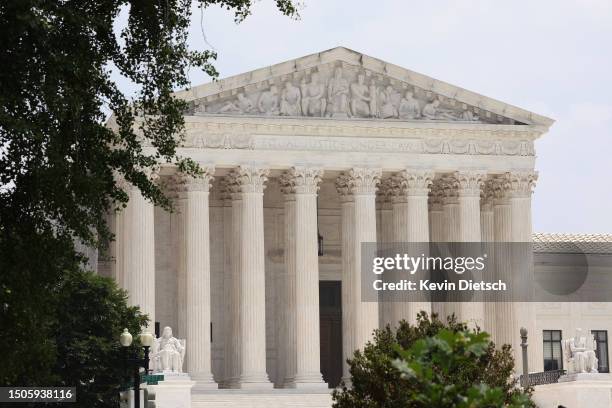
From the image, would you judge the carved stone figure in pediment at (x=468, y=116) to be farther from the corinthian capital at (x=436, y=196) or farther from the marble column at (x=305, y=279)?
the marble column at (x=305, y=279)

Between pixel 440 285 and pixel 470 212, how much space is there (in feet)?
14.0

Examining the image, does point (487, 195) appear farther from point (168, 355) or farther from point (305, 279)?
point (168, 355)

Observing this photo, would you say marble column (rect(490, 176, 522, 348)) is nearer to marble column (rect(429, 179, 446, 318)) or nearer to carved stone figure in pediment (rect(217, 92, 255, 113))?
marble column (rect(429, 179, 446, 318))

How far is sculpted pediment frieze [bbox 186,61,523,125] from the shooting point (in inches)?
2948

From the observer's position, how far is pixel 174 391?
6638 centimetres

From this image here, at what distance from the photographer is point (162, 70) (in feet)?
104

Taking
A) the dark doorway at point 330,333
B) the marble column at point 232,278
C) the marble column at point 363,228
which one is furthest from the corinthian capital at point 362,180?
the dark doorway at point 330,333

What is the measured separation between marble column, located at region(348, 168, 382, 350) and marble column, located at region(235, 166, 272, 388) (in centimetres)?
452

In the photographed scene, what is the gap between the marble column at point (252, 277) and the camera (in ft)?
243

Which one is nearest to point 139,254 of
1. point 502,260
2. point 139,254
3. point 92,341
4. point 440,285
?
point 139,254

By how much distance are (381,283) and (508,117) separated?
34.1 feet

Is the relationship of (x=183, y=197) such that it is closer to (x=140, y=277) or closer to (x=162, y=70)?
(x=140, y=277)

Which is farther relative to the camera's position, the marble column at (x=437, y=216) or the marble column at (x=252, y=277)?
the marble column at (x=437, y=216)

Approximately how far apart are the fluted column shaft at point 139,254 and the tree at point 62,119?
1556 inches
